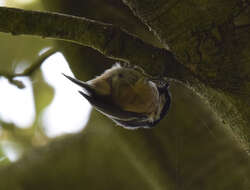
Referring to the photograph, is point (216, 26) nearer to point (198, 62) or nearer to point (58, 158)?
point (198, 62)

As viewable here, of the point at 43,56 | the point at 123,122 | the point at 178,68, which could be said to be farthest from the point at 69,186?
the point at 178,68

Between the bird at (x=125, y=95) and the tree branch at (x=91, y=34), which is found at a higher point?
the tree branch at (x=91, y=34)

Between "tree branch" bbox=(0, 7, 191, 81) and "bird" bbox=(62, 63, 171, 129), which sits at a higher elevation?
"tree branch" bbox=(0, 7, 191, 81)
